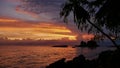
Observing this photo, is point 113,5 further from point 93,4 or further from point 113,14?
point 93,4

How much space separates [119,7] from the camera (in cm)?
2519

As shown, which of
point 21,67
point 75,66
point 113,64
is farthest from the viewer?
point 21,67

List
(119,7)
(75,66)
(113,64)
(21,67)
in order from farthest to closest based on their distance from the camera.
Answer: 1. (21,67)
2. (75,66)
3. (113,64)
4. (119,7)

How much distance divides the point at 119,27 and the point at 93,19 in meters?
2.74

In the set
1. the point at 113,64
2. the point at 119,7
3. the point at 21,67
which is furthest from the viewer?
the point at 21,67

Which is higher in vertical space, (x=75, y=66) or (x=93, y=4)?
(x=93, y=4)

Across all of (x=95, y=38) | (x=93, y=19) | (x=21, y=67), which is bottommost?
(x=21, y=67)

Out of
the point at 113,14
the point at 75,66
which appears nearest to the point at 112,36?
the point at 113,14

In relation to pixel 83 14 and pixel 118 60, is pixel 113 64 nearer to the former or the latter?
pixel 118 60

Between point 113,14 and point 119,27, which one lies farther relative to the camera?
point 119,27

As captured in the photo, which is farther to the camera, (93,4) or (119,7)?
(93,4)

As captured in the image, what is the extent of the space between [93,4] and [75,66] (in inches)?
816

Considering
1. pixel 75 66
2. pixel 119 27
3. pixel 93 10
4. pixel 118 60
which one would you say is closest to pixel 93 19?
pixel 93 10

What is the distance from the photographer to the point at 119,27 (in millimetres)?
27234
